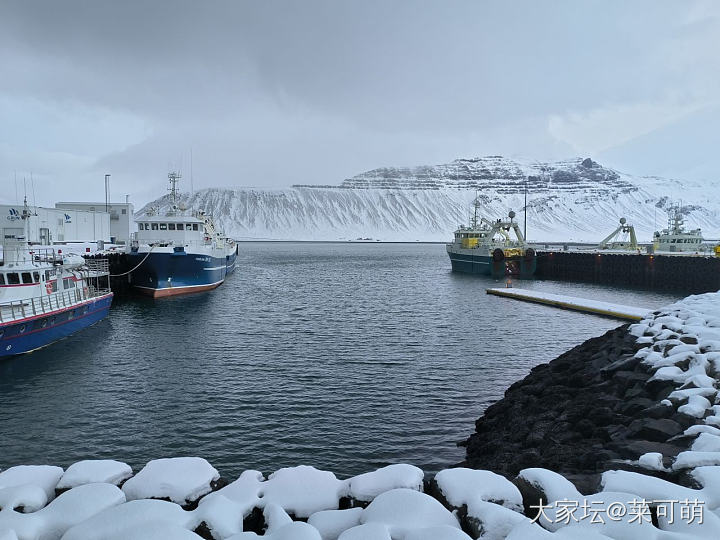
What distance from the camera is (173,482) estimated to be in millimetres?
7844

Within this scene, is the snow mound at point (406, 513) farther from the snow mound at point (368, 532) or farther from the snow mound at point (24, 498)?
the snow mound at point (24, 498)

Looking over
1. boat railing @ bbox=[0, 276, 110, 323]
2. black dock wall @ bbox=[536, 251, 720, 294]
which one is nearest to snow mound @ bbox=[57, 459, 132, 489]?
boat railing @ bbox=[0, 276, 110, 323]

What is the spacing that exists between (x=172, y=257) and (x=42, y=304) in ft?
80.9

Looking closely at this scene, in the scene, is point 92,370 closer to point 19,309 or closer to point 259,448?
point 19,309

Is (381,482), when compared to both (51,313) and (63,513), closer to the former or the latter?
(63,513)

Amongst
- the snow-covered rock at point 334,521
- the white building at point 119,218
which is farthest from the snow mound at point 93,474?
the white building at point 119,218

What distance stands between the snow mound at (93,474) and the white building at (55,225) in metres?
68.8

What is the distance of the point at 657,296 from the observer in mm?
57344

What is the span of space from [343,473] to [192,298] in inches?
1673

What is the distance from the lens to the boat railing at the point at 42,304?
26734 millimetres

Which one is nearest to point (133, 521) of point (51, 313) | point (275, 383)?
point (275, 383)

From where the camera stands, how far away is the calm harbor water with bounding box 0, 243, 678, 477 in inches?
622

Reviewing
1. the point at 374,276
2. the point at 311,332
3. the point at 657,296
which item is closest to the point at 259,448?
the point at 311,332

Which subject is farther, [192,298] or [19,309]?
[192,298]
